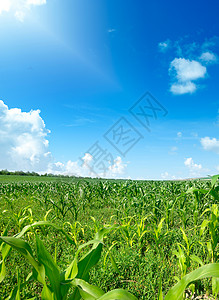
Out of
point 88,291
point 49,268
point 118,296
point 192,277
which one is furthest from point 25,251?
point 192,277

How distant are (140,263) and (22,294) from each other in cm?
140

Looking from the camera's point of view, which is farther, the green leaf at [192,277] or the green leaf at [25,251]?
the green leaf at [25,251]

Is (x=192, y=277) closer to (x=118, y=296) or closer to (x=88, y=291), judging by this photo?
(x=118, y=296)

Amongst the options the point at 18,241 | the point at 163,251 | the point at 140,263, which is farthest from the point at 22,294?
the point at 163,251

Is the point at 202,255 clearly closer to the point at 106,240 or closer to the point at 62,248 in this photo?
the point at 106,240

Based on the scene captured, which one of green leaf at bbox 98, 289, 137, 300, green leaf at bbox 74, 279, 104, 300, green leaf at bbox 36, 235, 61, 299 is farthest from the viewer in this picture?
green leaf at bbox 36, 235, 61, 299

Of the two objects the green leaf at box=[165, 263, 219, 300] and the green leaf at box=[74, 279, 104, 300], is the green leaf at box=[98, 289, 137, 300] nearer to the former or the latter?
the green leaf at box=[74, 279, 104, 300]

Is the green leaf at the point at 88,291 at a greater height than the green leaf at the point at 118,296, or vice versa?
the green leaf at the point at 118,296

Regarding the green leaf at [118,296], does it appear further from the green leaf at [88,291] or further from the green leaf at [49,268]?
the green leaf at [49,268]

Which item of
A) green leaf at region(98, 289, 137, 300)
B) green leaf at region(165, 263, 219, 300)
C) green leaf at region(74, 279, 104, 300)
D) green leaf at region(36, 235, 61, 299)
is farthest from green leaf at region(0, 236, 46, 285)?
green leaf at region(165, 263, 219, 300)

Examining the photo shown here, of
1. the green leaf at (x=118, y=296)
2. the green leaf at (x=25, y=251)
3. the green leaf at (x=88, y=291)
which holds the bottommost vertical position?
the green leaf at (x=88, y=291)

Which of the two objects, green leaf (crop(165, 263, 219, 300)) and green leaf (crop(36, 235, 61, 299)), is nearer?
green leaf (crop(165, 263, 219, 300))

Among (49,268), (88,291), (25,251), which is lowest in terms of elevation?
(88,291)

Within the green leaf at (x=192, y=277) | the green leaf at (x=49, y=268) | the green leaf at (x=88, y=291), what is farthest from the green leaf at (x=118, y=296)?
the green leaf at (x=49, y=268)
